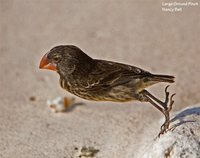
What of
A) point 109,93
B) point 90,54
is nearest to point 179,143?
point 109,93

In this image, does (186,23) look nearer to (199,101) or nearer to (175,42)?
(175,42)

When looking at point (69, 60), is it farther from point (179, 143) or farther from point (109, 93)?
point (179, 143)

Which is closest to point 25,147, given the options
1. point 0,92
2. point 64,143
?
point 64,143

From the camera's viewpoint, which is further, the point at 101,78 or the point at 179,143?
the point at 101,78

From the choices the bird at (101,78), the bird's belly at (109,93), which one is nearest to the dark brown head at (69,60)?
the bird at (101,78)

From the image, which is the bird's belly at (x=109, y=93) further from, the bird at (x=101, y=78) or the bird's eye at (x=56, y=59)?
the bird's eye at (x=56, y=59)

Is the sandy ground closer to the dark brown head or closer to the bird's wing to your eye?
the bird's wing

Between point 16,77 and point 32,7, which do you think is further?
point 32,7
